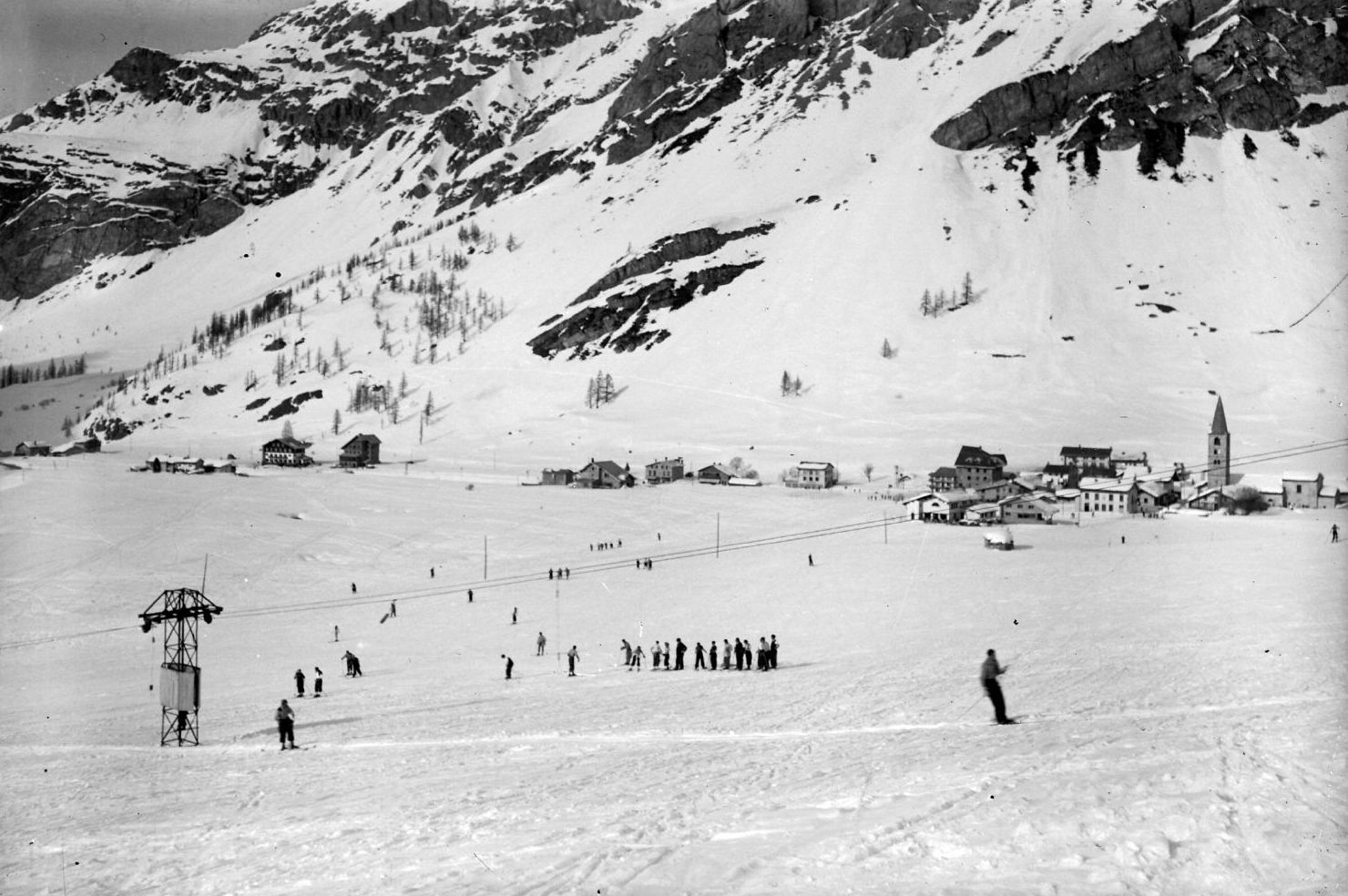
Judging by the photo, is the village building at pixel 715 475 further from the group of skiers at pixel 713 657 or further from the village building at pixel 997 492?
the group of skiers at pixel 713 657

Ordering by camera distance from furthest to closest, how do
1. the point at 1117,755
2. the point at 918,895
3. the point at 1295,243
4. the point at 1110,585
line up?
the point at 1295,243 → the point at 1110,585 → the point at 1117,755 → the point at 918,895

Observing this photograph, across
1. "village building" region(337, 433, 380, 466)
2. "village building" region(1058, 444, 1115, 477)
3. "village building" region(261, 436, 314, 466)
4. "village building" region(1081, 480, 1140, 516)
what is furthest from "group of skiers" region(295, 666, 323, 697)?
"village building" region(261, 436, 314, 466)

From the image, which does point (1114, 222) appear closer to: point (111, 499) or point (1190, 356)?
point (1190, 356)

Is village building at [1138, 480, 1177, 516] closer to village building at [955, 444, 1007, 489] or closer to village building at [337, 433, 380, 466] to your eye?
village building at [955, 444, 1007, 489]

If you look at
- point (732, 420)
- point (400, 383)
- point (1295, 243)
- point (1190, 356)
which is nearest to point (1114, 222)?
point (1295, 243)

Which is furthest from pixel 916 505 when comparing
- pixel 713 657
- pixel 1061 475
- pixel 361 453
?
pixel 361 453
